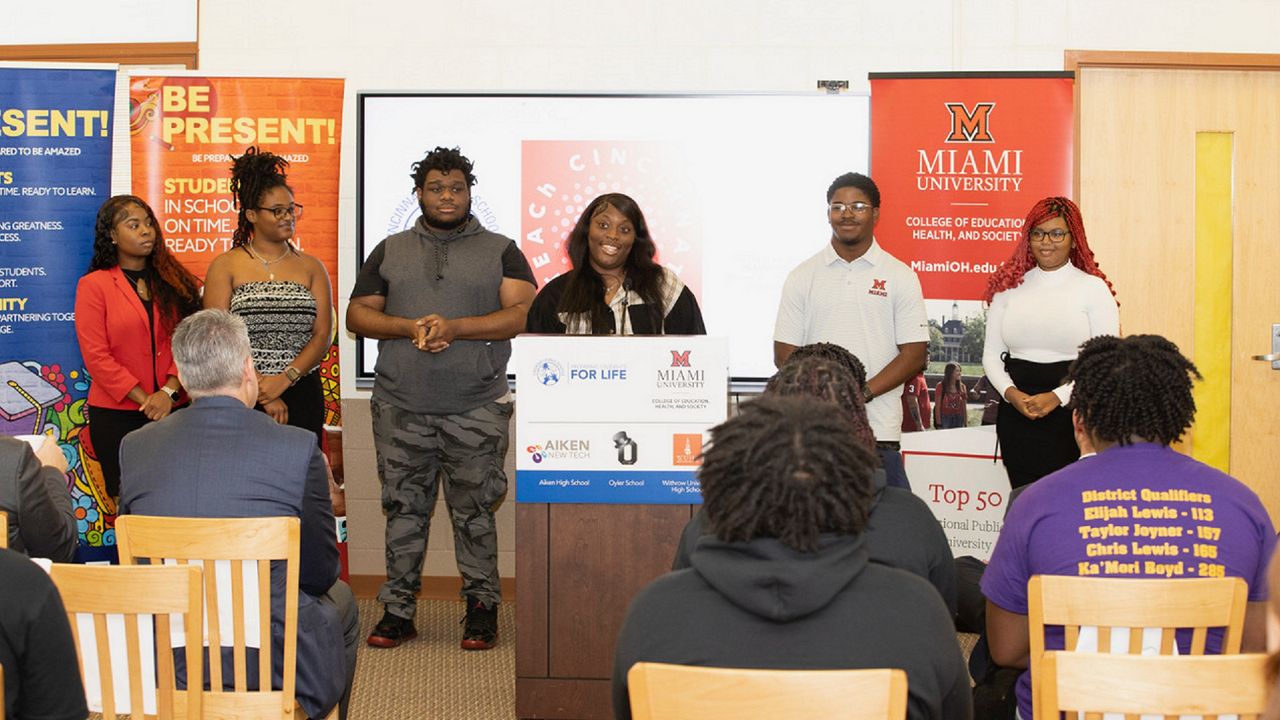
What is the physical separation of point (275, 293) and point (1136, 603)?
3.53 m

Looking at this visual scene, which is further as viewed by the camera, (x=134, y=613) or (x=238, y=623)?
(x=238, y=623)

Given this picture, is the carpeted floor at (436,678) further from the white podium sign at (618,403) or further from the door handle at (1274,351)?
the door handle at (1274,351)

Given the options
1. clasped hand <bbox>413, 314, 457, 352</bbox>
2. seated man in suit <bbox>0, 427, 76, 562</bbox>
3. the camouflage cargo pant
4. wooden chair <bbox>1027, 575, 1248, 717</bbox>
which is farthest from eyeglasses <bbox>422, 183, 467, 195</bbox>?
wooden chair <bbox>1027, 575, 1248, 717</bbox>

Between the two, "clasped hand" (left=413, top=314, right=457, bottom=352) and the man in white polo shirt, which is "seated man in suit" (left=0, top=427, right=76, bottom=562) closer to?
"clasped hand" (left=413, top=314, right=457, bottom=352)

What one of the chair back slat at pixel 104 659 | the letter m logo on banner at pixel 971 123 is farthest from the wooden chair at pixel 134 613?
the letter m logo on banner at pixel 971 123

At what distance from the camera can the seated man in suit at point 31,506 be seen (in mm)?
2590

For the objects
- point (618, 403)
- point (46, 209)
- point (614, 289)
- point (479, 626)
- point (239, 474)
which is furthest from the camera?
point (46, 209)

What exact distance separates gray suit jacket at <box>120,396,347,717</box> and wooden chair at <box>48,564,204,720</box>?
34cm

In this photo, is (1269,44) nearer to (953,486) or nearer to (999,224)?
(999,224)

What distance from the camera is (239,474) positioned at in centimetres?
261

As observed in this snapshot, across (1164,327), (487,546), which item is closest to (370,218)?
(487,546)

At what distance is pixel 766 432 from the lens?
66.9 inches

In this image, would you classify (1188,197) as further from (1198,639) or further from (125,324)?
(125,324)

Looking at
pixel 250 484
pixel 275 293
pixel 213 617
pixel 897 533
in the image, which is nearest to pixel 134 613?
pixel 213 617
